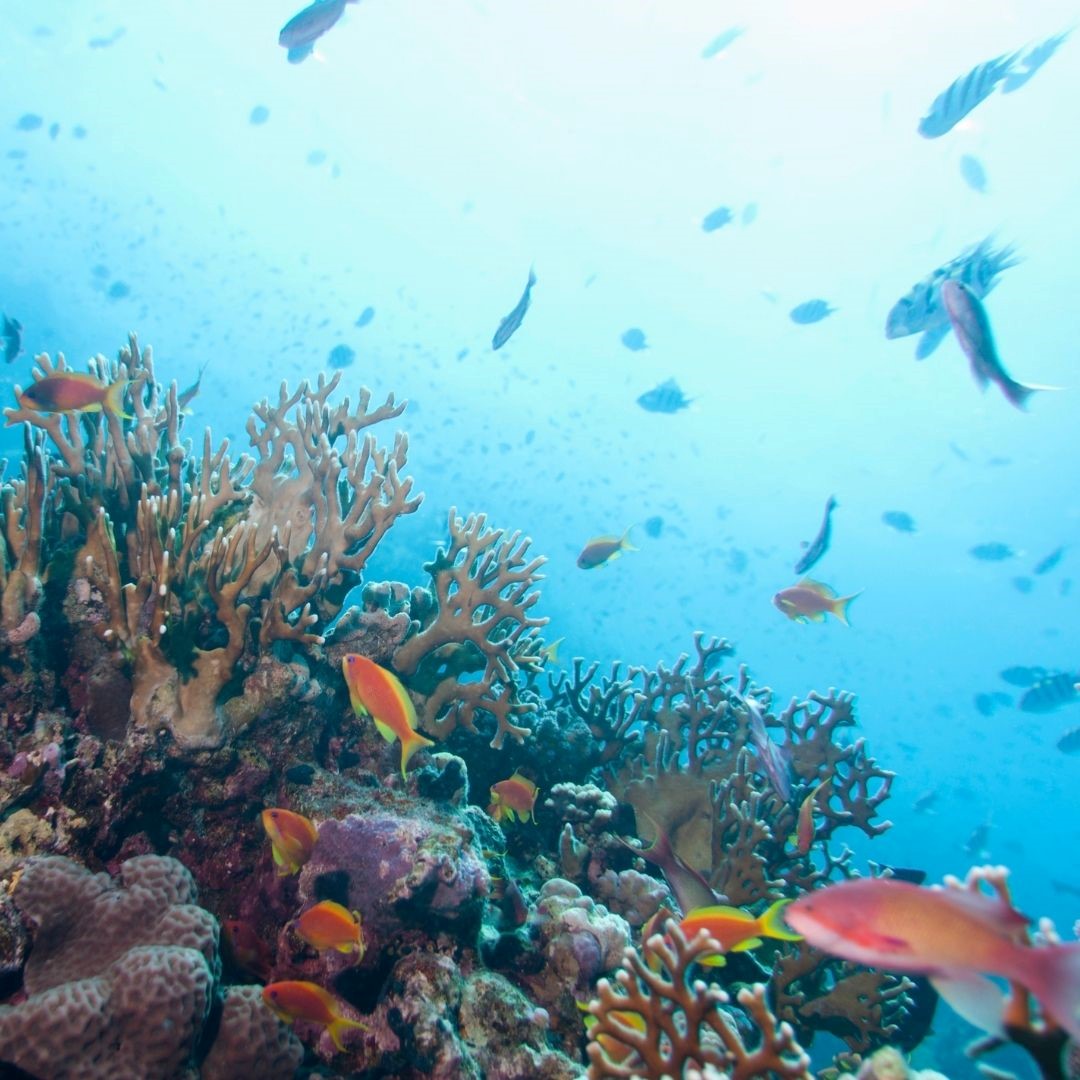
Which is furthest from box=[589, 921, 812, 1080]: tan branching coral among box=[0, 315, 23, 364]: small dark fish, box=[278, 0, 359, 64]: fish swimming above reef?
box=[0, 315, 23, 364]: small dark fish

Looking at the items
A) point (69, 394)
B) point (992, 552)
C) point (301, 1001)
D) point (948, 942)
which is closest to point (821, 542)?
point (948, 942)

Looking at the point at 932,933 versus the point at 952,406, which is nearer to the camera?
the point at 932,933

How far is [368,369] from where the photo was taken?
74375mm

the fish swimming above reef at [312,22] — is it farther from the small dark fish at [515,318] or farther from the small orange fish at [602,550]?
the small orange fish at [602,550]

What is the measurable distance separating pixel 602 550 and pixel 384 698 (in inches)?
182

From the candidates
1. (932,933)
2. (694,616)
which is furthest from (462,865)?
(694,616)

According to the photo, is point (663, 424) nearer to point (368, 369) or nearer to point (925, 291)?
point (368, 369)

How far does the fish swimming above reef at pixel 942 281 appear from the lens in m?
4.71

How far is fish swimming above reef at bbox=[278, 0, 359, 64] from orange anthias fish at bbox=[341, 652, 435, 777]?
6.58 meters

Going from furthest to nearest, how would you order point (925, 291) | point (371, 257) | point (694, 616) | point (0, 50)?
point (694, 616), point (371, 257), point (0, 50), point (925, 291)

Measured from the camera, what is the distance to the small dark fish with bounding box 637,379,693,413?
9.80 m

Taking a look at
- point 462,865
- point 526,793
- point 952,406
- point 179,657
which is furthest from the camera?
point 952,406

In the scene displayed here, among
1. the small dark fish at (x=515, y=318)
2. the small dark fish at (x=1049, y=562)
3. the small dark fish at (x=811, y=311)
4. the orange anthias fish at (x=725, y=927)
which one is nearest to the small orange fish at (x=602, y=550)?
the small dark fish at (x=515, y=318)

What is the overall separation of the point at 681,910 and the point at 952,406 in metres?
61.5
